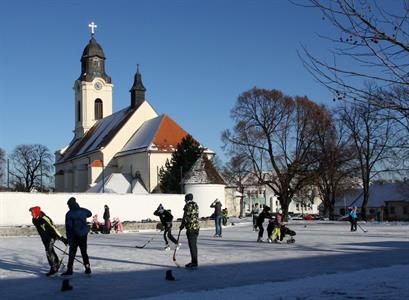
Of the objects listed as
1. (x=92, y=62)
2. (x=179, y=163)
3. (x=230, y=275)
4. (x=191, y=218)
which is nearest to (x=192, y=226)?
(x=191, y=218)

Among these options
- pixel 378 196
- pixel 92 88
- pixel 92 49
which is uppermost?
pixel 92 49

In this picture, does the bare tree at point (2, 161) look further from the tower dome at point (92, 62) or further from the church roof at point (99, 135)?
the tower dome at point (92, 62)

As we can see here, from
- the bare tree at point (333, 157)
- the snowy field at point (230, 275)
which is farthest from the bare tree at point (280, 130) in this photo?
the snowy field at point (230, 275)

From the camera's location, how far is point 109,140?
7125 centimetres

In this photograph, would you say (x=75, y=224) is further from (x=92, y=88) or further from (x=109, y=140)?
(x=92, y=88)

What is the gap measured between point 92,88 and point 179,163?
27354mm

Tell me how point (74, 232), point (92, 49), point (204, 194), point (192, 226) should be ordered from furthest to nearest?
1. point (92, 49)
2. point (204, 194)
3. point (192, 226)
4. point (74, 232)

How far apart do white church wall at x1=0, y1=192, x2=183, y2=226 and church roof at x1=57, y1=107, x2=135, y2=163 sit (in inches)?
1116

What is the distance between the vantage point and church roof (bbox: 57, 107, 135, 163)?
7281 cm

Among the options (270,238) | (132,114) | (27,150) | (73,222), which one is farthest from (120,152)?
(73,222)

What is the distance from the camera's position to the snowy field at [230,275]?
31.6 ft

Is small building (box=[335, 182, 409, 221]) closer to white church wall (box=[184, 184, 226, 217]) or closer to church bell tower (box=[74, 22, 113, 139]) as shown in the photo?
church bell tower (box=[74, 22, 113, 139])

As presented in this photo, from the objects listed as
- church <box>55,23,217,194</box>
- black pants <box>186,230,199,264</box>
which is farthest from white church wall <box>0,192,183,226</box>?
black pants <box>186,230,199,264</box>

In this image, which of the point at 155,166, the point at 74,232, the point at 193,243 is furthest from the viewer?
the point at 155,166
